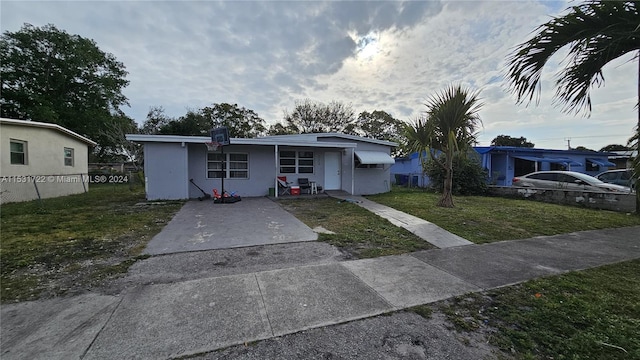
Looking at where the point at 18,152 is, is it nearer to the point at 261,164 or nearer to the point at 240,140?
the point at 240,140

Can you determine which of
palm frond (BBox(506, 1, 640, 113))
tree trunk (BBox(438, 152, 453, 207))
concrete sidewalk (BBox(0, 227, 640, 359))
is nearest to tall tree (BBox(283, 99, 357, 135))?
tree trunk (BBox(438, 152, 453, 207))

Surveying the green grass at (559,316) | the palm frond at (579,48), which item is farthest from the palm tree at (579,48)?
the green grass at (559,316)

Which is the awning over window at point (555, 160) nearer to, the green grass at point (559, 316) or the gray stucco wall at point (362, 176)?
the gray stucco wall at point (362, 176)

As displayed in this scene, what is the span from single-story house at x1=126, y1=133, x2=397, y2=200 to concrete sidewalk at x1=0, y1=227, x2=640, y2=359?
6.89 meters

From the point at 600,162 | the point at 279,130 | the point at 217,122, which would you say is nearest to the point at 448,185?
the point at 600,162

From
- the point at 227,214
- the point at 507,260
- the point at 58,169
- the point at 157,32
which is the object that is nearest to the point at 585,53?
the point at 507,260

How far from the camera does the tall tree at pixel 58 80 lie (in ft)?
59.0

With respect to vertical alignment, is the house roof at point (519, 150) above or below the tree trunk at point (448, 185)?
above

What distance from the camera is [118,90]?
2278 cm

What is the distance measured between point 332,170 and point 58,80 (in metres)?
23.2

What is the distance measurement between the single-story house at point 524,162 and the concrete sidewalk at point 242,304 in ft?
39.6

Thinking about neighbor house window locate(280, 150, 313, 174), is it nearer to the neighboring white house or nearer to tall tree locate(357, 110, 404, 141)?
the neighboring white house

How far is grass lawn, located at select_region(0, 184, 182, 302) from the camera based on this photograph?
3.02m

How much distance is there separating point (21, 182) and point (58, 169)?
2315 millimetres
